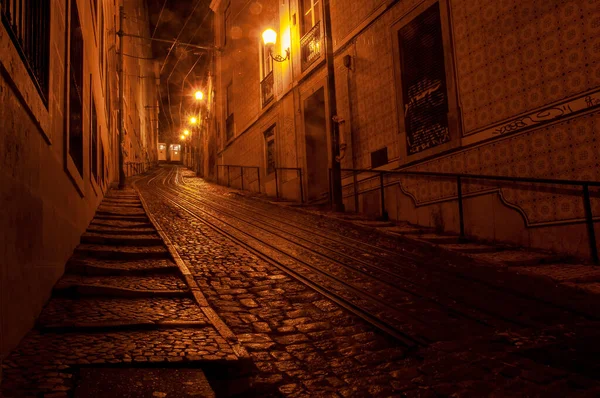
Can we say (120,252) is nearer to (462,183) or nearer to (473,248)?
(473,248)

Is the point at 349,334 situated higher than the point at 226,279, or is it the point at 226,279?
the point at 226,279

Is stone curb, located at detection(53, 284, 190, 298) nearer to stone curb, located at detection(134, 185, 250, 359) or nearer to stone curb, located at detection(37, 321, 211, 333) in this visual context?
stone curb, located at detection(134, 185, 250, 359)

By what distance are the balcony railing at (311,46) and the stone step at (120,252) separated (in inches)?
386

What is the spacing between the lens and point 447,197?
8.94 m

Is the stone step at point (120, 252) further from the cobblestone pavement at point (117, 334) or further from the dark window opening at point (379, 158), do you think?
the dark window opening at point (379, 158)

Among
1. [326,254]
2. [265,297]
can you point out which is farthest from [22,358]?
[326,254]

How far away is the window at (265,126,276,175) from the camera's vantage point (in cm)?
1902

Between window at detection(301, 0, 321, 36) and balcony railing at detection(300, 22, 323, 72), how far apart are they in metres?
0.29

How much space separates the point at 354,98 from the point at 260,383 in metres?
10.5

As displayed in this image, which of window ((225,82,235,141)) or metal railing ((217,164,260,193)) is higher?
window ((225,82,235,141))

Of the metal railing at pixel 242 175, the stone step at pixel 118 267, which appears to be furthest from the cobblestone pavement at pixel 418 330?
the metal railing at pixel 242 175

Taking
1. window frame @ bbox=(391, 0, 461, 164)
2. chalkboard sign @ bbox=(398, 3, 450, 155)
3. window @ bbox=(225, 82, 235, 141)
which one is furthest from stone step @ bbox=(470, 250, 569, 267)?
window @ bbox=(225, 82, 235, 141)

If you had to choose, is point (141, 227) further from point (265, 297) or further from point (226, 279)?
point (265, 297)

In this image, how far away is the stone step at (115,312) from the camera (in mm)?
4020
